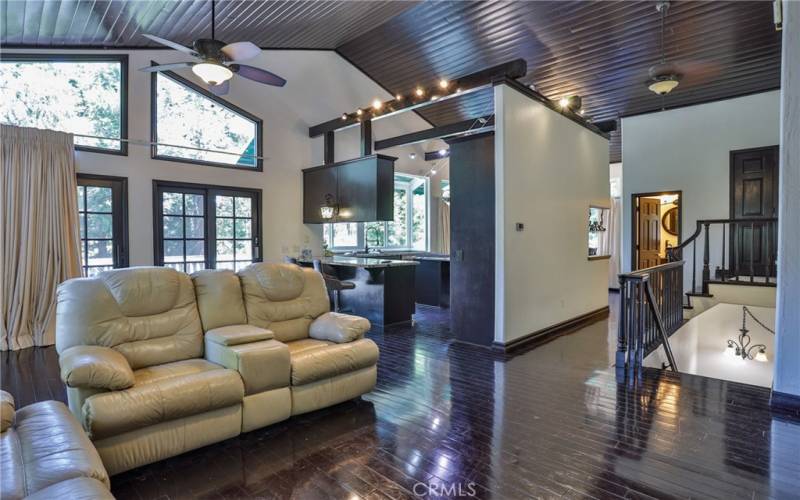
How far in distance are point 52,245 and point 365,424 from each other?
4.67 m

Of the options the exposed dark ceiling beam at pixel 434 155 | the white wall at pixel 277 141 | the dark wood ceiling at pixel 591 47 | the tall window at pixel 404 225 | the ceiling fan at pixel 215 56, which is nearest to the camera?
the ceiling fan at pixel 215 56

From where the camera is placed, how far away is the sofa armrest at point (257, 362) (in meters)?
2.60

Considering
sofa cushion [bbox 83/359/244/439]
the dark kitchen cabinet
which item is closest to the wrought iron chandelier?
the dark kitchen cabinet

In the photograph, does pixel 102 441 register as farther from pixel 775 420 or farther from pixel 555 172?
pixel 555 172

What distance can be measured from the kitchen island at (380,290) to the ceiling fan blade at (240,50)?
294 centimetres

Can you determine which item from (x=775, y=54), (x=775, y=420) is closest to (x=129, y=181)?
A: (x=775, y=420)

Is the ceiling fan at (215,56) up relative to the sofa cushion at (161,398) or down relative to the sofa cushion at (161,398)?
up

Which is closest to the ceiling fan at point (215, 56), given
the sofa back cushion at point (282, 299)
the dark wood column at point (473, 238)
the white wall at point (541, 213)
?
the sofa back cushion at point (282, 299)

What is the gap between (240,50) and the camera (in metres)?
3.63

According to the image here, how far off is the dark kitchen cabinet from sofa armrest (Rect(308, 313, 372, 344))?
3303 millimetres

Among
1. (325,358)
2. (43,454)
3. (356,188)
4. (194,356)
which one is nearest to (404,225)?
(356,188)

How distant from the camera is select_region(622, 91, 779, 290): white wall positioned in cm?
671

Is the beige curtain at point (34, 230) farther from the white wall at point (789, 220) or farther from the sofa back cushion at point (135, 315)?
the white wall at point (789, 220)

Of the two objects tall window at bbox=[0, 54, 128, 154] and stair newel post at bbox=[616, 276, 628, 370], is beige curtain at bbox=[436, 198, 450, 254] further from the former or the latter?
tall window at bbox=[0, 54, 128, 154]
